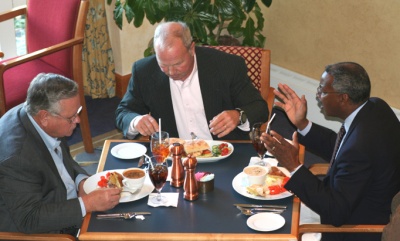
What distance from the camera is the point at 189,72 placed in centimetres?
353

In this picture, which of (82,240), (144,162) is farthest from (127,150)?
(82,240)

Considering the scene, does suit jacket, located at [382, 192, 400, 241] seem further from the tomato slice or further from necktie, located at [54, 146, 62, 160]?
necktie, located at [54, 146, 62, 160]

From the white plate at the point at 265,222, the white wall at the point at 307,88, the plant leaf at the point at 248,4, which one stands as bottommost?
the white wall at the point at 307,88

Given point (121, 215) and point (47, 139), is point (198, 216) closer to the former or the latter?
point (121, 215)

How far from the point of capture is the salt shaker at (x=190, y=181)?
281 centimetres

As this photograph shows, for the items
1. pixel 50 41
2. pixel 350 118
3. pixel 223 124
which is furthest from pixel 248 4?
pixel 350 118

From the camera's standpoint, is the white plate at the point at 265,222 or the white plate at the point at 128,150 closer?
the white plate at the point at 265,222

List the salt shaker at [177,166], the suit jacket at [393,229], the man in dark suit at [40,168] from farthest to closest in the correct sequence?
the salt shaker at [177,166] → the man in dark suit at [40,168] → the suit jacket at [393,229]

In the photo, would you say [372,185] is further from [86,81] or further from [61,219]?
[86,81]

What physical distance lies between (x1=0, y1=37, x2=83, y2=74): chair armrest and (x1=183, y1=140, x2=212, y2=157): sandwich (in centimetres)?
149

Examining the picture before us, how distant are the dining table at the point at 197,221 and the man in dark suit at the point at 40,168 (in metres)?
0.09

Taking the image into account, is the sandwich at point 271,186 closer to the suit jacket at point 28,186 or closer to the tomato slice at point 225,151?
the tomato slice at point 225,151

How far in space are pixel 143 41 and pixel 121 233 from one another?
333 centimetres

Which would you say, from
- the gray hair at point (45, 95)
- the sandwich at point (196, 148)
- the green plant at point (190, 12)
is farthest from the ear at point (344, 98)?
the green plant at point (190, 12)
